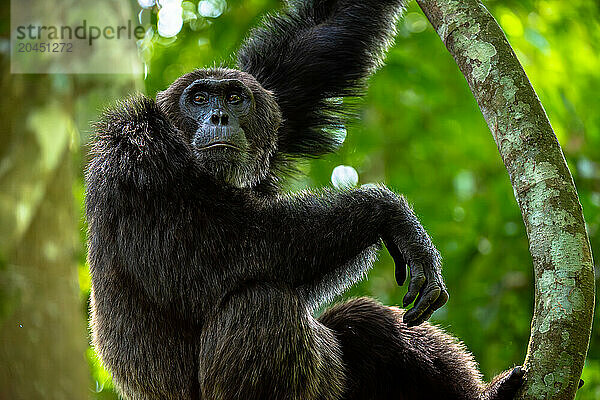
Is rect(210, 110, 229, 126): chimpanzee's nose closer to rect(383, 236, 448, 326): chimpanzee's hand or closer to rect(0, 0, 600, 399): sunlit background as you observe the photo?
rect(0, 0, 600, 399): sunlit background

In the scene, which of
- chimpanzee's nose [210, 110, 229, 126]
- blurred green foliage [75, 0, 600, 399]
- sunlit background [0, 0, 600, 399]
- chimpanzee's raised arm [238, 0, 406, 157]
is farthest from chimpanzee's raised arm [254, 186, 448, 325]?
blurred green foliage [75, 0, 600, 399]

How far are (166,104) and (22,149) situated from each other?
1.21m

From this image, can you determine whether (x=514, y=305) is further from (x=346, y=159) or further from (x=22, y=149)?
(x=22, y=149)

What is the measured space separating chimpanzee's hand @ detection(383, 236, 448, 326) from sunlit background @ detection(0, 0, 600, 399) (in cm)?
71

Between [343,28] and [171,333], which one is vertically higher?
[343,28]

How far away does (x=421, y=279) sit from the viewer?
3.56 meters

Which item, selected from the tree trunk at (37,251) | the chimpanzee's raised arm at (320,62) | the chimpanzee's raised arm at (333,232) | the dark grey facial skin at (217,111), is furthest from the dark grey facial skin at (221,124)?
the tree trunk at (37,251)

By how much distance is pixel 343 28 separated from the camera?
5160mm

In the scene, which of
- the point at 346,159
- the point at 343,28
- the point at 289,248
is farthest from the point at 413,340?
the point at 346,159

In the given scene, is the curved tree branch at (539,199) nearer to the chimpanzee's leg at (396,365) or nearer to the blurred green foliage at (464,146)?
the chimpanzee's leg at (396,365)

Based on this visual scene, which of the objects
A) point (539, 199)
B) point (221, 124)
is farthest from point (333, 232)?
point (539, 199)

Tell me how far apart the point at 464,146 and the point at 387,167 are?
101 cm

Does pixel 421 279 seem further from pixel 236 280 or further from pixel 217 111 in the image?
pixel 217 111

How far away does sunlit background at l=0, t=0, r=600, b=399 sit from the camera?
188 inches
